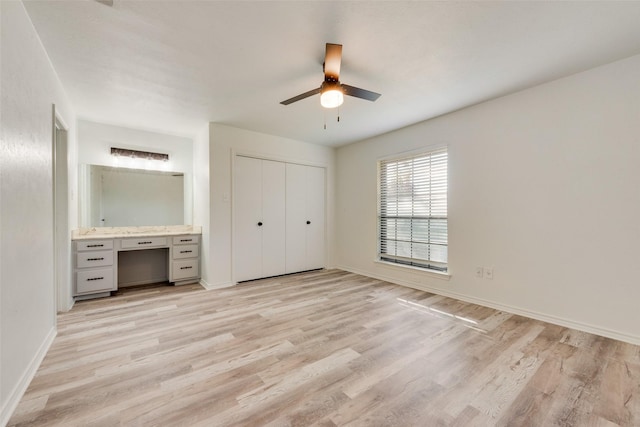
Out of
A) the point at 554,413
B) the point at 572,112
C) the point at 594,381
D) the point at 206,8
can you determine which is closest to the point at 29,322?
the point at 206,8

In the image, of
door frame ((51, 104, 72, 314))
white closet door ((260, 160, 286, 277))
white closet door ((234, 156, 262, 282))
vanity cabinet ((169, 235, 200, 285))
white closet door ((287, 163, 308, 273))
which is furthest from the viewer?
white closet door ((287, 163, 308, 273))

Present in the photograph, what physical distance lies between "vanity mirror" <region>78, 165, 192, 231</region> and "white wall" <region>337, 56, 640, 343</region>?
4064mm

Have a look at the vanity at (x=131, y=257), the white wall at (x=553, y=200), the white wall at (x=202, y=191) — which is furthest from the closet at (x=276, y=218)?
the white wall at (x=553, y=200)

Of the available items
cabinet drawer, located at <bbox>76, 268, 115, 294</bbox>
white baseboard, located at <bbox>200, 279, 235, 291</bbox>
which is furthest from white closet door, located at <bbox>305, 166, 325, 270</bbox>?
cabinet drawer, located at <bbox>76, 268, 115, 294</bbox>

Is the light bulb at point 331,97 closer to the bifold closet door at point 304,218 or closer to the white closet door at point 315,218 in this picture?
the bifold closet door at point 304,218

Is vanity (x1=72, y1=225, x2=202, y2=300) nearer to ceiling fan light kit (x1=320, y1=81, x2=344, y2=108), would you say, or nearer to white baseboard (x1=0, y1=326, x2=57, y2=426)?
white baseboard (x1=0, y1=326, x2=57, y2=426)

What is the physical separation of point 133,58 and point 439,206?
3.70 m

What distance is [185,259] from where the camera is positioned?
406 cm

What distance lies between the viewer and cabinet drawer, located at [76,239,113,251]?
3293mm

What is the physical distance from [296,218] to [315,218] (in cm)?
43

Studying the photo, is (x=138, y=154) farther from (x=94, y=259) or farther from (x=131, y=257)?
(x=94, y=259)

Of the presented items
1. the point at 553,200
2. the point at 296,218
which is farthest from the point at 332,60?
the point at 296,218

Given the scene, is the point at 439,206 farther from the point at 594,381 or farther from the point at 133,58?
the point at 133,58

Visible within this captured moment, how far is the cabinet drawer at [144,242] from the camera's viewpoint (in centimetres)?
365
